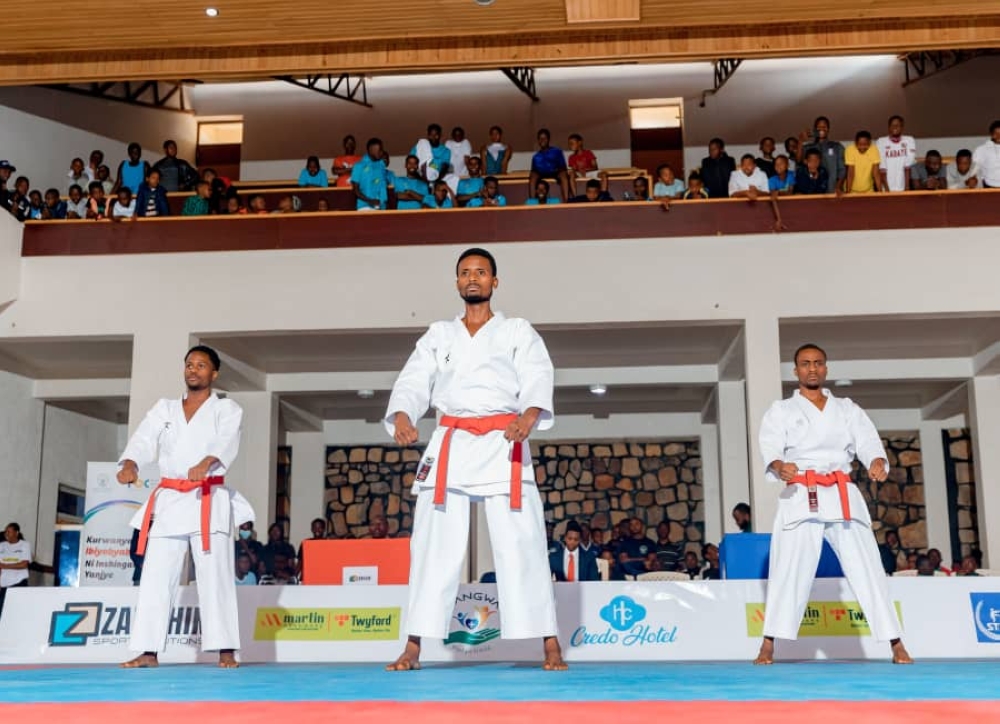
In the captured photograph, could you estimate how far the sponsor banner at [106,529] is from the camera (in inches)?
405

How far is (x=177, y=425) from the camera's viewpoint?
17.8ft

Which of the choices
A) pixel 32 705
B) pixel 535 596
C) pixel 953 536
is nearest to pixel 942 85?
pixel 953 536

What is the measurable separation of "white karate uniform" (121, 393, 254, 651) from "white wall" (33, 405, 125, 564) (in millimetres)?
8870

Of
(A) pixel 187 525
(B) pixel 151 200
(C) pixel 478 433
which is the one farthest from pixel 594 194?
(C) pixel 478 433

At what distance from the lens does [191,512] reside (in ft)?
17.2

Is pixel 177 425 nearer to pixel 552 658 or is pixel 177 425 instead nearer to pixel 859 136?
pixel 552 658

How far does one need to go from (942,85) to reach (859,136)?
4.71 meters

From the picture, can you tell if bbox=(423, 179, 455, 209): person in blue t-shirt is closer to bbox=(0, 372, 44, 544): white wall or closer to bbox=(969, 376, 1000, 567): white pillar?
bbox=(0, 372, 44, 544): white wall

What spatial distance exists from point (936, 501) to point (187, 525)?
10731mm

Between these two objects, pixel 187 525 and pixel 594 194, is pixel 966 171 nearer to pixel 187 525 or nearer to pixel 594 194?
pixel 594 194

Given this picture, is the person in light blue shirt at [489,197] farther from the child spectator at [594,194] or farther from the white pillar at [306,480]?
the white pillar at [306,480]

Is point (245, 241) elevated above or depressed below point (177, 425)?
above

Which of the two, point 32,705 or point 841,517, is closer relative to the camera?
point 32,705

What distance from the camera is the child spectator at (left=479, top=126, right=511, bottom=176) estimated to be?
13094 millimetres
